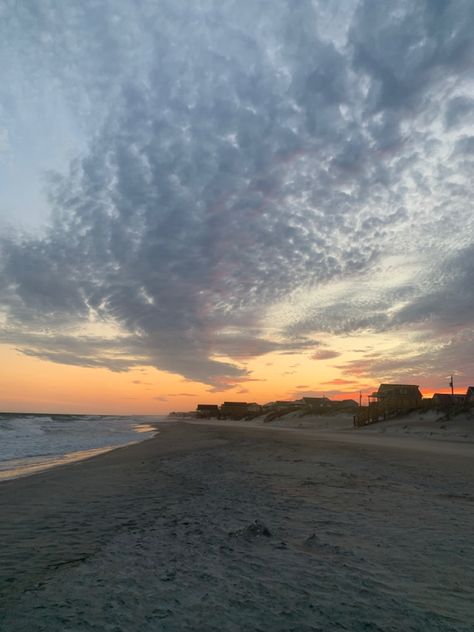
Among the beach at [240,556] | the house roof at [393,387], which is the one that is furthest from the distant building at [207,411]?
the beach at [240,556]

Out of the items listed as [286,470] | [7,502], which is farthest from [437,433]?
[7,502]

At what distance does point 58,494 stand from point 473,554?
9.14m

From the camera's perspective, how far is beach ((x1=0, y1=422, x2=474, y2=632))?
3975 millimetres

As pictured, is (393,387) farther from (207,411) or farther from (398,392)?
(207,411)

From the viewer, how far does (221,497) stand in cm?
942

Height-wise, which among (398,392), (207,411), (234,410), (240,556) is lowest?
(207,411)

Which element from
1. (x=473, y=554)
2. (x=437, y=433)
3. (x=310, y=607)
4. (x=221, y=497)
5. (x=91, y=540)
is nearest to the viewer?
(x=310, y=607)

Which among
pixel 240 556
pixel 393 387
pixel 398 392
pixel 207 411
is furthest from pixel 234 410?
pixel 240 556

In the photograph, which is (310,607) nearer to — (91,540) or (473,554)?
(473,554)

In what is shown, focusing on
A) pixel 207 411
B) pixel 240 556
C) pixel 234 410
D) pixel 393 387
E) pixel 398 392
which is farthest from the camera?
pixel 207 411

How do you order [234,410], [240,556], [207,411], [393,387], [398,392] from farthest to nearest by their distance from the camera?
[207,411]
[234,410]
[393,387]
[398,392]
[240,556]

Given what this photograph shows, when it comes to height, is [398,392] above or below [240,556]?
above

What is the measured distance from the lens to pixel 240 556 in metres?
5.53

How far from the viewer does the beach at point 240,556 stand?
397 cm
